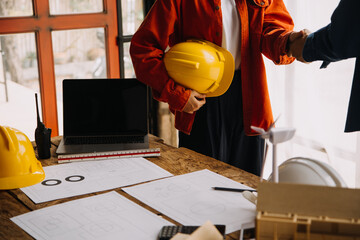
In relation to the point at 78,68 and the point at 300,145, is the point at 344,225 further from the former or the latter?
the point at 78,68

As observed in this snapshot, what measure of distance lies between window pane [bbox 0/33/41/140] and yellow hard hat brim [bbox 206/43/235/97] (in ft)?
5.17

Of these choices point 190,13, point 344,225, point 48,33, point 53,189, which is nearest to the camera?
point 344,225

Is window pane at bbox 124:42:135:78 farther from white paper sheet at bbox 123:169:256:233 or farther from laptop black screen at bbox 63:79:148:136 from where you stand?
white paper sheet at bbox 123:169:256:233

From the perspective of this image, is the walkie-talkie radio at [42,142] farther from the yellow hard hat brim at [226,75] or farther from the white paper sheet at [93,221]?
the yellow hard hat brim at [226,75]

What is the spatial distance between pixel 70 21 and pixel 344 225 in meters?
2.57

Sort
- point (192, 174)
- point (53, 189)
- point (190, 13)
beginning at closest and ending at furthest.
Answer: point (53, 189) < point (192, 174) < point (190, 13)

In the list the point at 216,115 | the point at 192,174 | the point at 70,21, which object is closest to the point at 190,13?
the point at 216,115

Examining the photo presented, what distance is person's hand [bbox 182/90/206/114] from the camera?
1.84 metres

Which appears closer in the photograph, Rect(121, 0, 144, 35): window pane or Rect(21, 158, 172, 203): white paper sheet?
Rect(21, 158, 172, 203): white paper sheet

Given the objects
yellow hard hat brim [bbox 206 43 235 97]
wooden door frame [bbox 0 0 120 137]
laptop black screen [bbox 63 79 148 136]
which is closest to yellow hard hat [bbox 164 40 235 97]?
yellow hard hat brim [bbox 206 43 235 97]

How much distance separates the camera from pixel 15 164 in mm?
1523

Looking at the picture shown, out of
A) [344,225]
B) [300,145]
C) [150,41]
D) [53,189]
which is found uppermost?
[150,41]

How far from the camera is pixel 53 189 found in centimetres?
148

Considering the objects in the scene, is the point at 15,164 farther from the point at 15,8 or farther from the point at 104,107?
the point at 15,8
